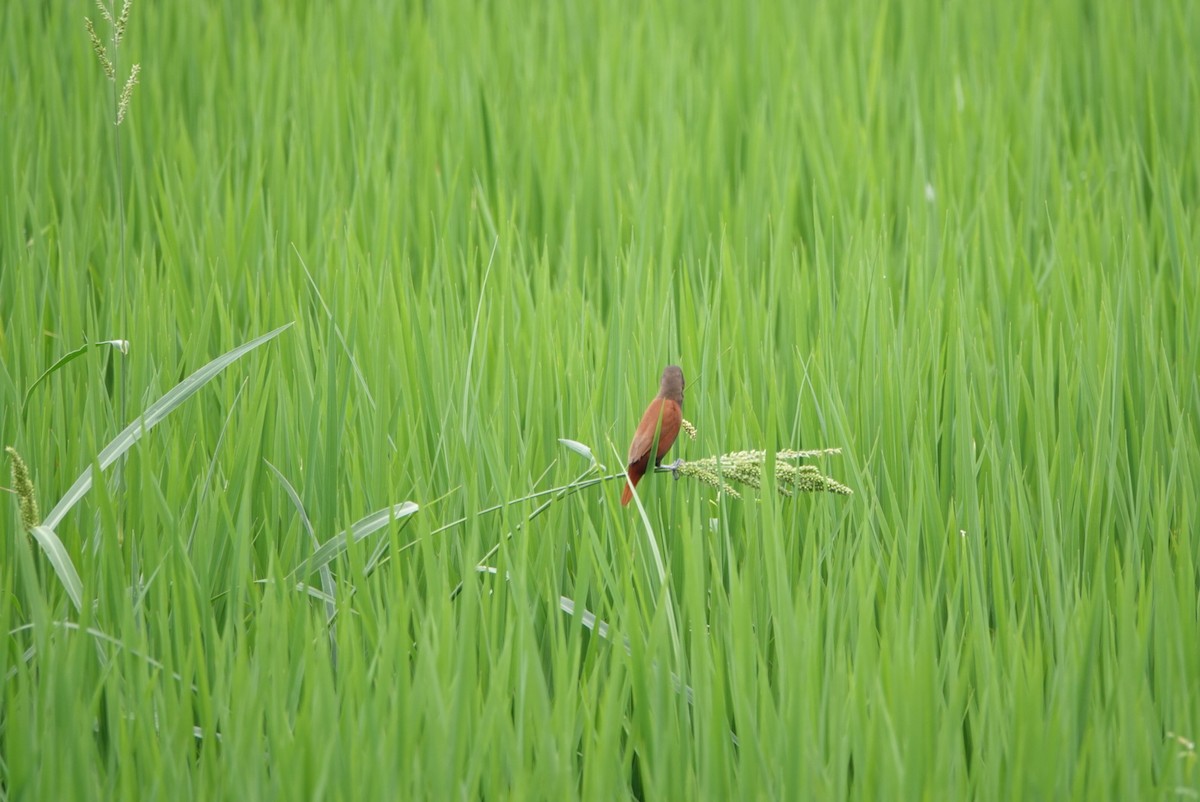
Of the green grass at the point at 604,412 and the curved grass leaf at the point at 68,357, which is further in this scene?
the curved grass leaf at the point at 68,357

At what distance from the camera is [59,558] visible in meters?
Result: 1.38

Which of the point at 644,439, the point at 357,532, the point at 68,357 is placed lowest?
the point at 357,532

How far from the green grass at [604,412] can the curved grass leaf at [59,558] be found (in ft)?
0.09

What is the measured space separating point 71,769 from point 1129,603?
129cm

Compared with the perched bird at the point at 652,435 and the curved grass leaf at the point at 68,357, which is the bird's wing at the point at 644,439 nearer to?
the perched bird at the point at 652,435

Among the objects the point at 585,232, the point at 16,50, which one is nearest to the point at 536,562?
the point at 585,232

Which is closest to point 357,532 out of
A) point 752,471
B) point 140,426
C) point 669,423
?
point 140,426

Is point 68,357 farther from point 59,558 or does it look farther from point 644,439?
point 644,439

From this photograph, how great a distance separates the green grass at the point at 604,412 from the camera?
51.4 inches

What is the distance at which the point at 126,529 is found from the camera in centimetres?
170

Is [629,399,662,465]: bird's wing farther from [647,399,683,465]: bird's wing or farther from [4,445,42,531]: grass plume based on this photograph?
[4,445,42,531]: grass plume

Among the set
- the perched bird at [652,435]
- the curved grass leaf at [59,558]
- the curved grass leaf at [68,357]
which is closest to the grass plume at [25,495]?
the curved grass leaf at [59,558]

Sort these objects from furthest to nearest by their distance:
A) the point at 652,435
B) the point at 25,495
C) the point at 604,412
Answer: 1. the point at 604,412
2. the point at 652,435
3. the point at 25,495

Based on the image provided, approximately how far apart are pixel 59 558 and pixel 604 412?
3.13ft
